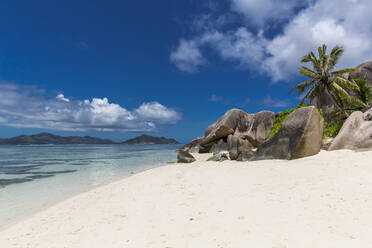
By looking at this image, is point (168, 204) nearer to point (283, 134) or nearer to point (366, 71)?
point (283, 134)

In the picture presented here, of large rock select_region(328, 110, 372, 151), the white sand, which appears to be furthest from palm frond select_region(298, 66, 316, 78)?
the white sand

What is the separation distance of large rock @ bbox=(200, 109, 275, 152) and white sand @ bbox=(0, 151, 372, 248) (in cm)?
1840

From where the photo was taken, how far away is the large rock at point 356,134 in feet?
28.3

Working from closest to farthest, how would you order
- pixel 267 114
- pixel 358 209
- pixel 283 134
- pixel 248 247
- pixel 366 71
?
pixel 248 247 → pixel 358 209 → pixel 283 134 → pixel 267 114 → pixel 366 71

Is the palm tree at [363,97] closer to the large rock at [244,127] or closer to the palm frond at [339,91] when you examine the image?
the palm frond at [339,91]

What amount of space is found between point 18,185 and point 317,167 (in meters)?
14.0

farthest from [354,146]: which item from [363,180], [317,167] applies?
[363,180]

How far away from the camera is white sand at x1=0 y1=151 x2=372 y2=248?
304 centimetres

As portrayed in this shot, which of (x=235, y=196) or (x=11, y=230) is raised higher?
(x=235, y=196)

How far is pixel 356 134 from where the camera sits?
923 centimetres

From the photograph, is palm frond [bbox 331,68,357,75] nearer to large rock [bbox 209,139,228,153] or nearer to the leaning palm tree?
the leaning palm tree

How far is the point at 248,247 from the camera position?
9.14 ft

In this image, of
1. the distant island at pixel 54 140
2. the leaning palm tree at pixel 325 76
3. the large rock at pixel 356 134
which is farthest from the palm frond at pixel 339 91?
the distant island at pixel 54 140

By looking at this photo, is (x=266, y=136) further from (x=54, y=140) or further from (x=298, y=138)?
(x=54, y=140)
